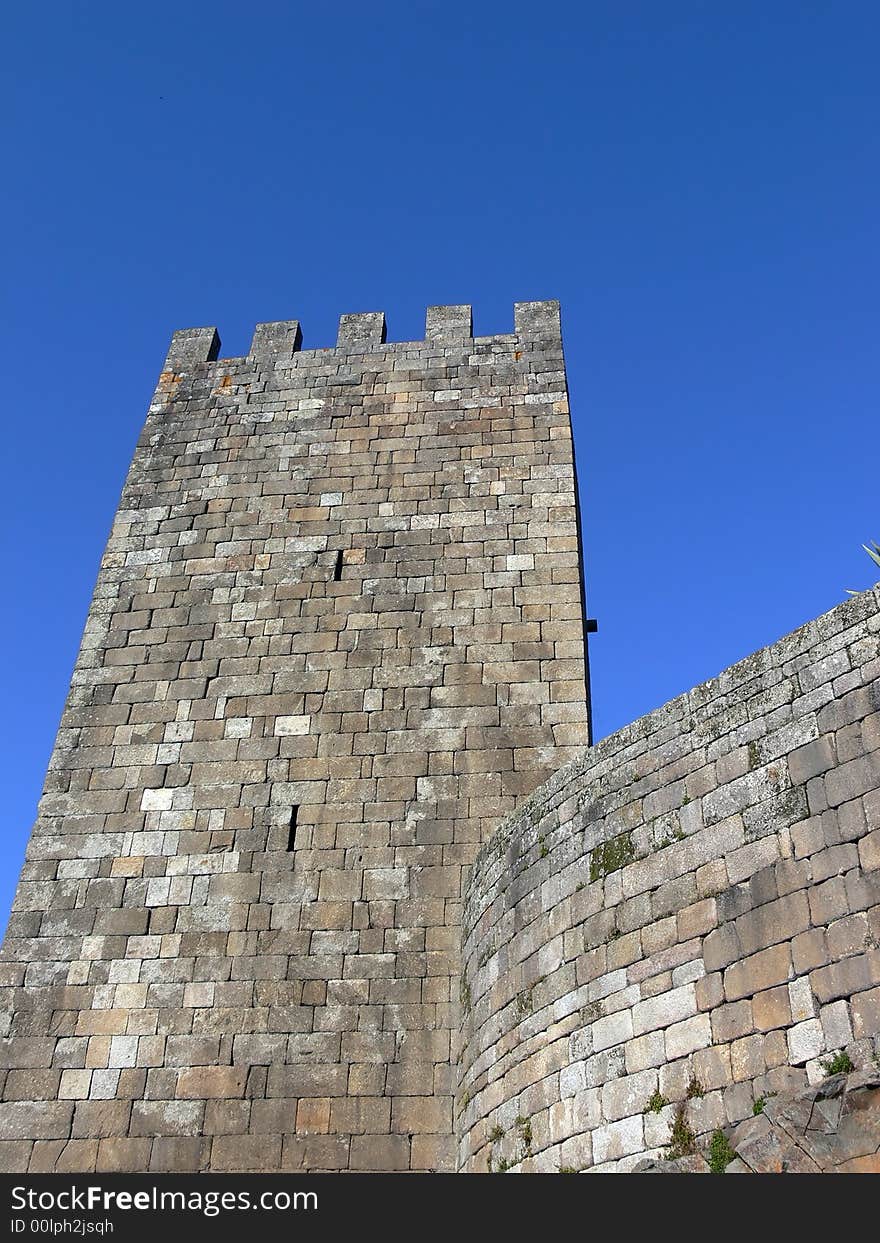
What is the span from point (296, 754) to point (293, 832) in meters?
0.61

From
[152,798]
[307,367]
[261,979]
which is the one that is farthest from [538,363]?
[261,979]

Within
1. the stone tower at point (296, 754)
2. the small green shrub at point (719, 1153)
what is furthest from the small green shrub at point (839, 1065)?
the stone tower at point (296, 754)

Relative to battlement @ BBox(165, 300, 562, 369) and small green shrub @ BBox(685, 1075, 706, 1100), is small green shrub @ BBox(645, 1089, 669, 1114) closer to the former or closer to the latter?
small green shrub @ BBox(685, 1075, 706, 1100)

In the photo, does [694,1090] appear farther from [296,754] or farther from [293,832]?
[296,754]

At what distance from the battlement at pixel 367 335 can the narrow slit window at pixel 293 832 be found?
4.94 m

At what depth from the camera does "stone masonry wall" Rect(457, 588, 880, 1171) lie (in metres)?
3.97

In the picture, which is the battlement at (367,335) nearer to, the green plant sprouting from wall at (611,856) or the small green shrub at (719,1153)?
the green plant sprouting from wall at (611,856)

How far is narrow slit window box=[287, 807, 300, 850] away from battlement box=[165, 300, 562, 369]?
16.2 ft

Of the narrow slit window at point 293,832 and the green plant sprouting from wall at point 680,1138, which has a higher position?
the narrow slit window at point 293,832

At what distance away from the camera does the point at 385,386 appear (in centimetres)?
962

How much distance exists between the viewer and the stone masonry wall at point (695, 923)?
3.97 metres

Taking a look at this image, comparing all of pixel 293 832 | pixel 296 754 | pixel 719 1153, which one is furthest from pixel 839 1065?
pixel 296 754

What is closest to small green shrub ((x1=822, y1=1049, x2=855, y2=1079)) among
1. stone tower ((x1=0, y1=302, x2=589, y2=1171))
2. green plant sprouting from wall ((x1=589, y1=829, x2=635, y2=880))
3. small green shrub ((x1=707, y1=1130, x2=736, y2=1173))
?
small green shrub ((x1=707, y1=1130, x2=736, y2=1173))

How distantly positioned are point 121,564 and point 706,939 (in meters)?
6.08
